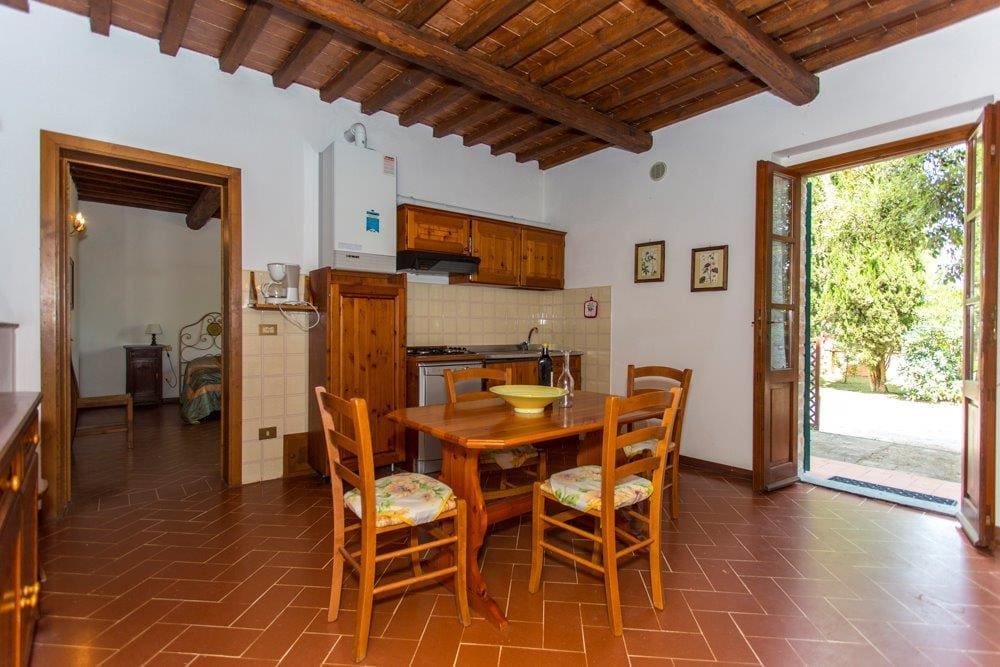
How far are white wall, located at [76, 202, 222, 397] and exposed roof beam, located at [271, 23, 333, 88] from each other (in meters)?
3.79

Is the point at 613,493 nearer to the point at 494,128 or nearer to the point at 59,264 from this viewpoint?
the point at 59,264

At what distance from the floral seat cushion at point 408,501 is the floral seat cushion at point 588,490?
46 centimetres

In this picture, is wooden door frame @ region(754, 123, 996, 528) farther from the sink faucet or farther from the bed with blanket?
the bed with blanket

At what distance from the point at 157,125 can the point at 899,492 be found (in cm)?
553

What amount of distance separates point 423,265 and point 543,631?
292 cm

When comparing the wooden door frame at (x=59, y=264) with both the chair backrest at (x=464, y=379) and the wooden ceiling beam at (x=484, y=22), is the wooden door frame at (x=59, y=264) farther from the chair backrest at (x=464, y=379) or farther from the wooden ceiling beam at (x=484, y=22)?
the chair backrest at (x=464, y=379)

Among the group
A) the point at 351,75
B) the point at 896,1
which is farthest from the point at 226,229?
the point at 896,1

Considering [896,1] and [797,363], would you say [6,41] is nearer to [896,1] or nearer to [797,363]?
[896,1]

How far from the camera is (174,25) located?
114 inches

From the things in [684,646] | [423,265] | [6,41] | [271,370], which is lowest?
[684,646]

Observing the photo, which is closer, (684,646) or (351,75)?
(684,646)

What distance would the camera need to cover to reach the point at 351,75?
3.47 metres

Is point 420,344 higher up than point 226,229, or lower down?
lower down

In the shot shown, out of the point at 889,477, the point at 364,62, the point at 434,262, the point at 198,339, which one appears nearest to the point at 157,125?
the point at 364,62
